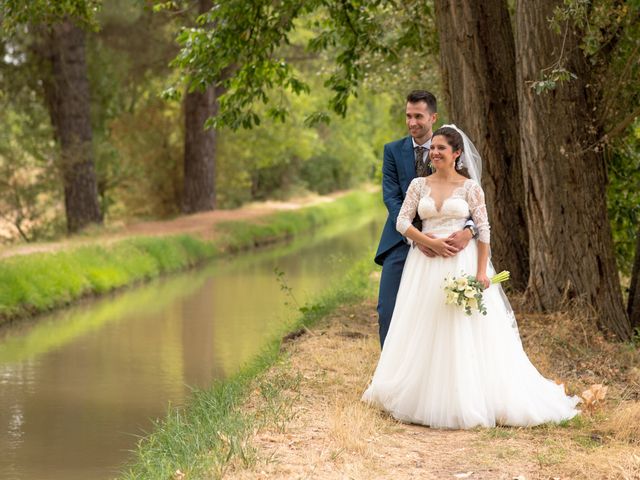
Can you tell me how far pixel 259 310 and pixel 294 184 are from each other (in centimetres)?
3160

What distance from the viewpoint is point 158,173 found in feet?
105

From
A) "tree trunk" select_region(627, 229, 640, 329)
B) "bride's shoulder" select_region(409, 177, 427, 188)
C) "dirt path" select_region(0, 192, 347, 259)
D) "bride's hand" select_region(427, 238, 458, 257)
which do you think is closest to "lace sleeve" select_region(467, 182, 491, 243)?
"bride's hand" select_region(427, 238, 458, 257)

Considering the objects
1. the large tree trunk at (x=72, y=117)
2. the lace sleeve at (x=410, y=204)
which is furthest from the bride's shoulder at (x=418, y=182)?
the large tree trunk at (x=72, y=117)

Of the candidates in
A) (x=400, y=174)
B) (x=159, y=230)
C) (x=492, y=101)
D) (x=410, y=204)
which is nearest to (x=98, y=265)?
(x=159, y=230)

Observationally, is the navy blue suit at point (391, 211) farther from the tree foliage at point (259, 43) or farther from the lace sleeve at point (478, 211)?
the tree foliage at point (259, 43)

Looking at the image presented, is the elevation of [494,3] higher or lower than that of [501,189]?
higher

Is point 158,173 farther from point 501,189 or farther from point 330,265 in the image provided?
point 501,189

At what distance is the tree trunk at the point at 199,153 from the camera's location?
2977cm

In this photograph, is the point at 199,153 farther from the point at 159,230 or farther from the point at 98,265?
the point at 98,265

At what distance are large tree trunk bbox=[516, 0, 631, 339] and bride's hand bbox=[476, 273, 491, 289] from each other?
8.78ft

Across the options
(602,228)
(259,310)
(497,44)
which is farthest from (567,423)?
(259,310)

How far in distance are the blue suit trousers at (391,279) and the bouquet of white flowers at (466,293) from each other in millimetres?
849

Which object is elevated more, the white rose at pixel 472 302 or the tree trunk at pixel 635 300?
the white rose at pixel 472 302

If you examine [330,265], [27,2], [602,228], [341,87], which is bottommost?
[330,265]
